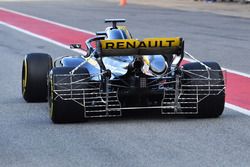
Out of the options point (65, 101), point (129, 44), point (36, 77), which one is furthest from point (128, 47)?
point (36, 77)

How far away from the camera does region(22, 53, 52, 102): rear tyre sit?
A: 11.7m

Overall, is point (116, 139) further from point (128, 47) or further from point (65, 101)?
point (128, 47)

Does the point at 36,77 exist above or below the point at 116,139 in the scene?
above

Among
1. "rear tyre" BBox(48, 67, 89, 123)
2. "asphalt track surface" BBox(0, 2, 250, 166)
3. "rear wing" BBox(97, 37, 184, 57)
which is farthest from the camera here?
"rear wing" BBox(97, 37, 184, 57)

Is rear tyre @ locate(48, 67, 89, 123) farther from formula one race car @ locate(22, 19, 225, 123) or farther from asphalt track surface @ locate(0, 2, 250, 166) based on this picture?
asphalt track surface @ locate(0, 2, 250, 166)

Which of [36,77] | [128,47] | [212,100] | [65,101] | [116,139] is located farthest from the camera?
[36,77]

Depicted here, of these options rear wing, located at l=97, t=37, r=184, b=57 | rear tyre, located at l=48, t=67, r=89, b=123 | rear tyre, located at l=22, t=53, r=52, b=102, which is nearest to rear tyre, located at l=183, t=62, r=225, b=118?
rear wing, located at l=97, t=37, r=184, b=57

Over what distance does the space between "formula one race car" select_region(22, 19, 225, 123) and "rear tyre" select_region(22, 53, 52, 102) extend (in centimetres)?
139

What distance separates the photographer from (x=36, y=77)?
38.6 feet

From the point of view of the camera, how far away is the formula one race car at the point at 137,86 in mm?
9969

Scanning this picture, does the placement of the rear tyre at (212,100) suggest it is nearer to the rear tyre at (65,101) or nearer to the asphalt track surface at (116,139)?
the asphalt track surface at (116,139)

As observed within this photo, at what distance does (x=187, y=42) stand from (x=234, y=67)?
20.5ft

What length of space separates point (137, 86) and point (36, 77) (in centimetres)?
216

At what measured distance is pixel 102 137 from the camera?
30.5ft
